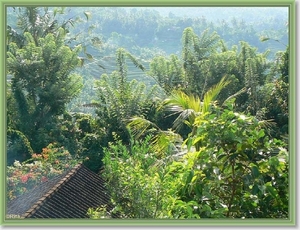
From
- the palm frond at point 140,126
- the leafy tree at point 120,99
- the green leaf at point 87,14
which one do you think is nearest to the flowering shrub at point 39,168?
the leafy tree at point 120,99

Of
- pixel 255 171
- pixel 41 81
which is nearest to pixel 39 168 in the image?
pixel 41 81

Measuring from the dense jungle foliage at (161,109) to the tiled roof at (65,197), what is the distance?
0.10 meters

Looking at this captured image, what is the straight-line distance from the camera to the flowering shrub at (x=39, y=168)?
4607mm

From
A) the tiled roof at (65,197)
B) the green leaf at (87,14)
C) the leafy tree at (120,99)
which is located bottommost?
the tiled roof at (65,197)

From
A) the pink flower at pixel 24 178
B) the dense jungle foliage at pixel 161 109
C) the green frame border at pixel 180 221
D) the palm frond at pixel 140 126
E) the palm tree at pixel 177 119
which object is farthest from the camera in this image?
the palm frond at pixel 140 126

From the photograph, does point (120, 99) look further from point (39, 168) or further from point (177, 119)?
point (177, 119)

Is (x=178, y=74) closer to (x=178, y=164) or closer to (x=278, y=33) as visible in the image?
(x=278, y=33)

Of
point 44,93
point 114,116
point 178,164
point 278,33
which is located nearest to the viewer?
point 178,164

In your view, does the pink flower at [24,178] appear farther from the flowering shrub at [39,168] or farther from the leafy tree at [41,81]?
the leafy tree at [41,81]

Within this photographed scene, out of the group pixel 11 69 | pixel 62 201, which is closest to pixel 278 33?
pixel 62 201

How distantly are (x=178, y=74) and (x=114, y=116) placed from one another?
1025 mm

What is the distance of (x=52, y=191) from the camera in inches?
198

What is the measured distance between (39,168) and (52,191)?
31 centimetres

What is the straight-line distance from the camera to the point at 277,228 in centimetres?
378
